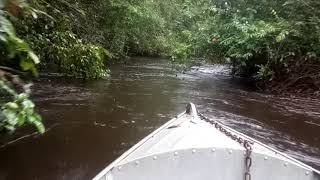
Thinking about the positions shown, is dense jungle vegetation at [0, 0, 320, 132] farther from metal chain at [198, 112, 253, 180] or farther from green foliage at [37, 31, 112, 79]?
metal chain at [198, 112, 253, 180]

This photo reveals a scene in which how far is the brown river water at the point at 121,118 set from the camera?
6746 mm

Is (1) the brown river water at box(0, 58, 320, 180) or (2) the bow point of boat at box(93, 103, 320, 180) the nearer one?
(2) the bow point of boat at box(93, 103, 320, 180)

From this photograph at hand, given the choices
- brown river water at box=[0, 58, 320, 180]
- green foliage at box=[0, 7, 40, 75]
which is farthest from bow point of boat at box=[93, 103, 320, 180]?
brown river water at box=[0, 58, 320, 180]

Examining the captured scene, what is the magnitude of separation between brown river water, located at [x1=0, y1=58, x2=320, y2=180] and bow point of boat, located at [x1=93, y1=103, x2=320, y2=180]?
2.88m

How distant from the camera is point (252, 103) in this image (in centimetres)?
1177

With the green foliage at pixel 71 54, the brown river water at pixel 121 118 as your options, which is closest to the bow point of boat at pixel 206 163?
the brown river water at pixel 121 118

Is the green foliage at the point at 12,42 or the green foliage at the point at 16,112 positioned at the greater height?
the green foliage at the point at 12,42

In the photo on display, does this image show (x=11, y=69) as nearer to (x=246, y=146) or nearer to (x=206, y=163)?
(x=206, y=163)

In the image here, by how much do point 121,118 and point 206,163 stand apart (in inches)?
238

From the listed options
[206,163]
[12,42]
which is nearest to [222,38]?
[206,163]

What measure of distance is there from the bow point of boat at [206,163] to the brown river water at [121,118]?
9.44 feet

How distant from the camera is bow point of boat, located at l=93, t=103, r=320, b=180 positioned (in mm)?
3410

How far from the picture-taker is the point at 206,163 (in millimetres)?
3545

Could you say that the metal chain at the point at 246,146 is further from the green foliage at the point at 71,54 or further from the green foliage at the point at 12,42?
the green foliage at the point at 71,54
